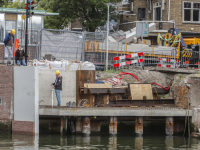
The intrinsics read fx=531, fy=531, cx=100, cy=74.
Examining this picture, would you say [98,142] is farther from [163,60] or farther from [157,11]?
[157,11]

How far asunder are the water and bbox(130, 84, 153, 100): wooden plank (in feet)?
10.1

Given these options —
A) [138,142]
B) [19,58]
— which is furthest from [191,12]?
[138,142]

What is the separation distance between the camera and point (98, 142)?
79.0 feet

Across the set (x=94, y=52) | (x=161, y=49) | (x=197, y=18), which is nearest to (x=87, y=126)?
(x=94, y=52)

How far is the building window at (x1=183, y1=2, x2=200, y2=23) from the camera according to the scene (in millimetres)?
45781

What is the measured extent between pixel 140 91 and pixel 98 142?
233 inches

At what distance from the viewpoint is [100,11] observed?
44000 millimetres

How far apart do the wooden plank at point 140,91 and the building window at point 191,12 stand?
59.1ft

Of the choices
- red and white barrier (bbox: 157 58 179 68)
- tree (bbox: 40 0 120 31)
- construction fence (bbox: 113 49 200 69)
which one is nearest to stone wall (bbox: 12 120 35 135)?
construction fence (bbox: 113 49 200 69)

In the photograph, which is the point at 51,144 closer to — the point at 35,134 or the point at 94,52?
the point at 35,134

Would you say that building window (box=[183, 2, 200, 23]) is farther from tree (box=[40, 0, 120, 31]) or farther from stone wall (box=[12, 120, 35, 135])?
stone wall (box=[12, 120, 35, 135])

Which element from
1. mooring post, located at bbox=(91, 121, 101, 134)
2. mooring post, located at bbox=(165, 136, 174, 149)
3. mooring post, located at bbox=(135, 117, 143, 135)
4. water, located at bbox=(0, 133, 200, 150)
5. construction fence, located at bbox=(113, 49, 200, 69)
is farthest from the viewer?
construction fence, located at bbox=(113, 49, 200, 69)

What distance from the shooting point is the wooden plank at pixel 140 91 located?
2897 cm

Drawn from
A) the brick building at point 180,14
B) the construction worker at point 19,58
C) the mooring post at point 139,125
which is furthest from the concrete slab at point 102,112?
the brick building at point 180,14
